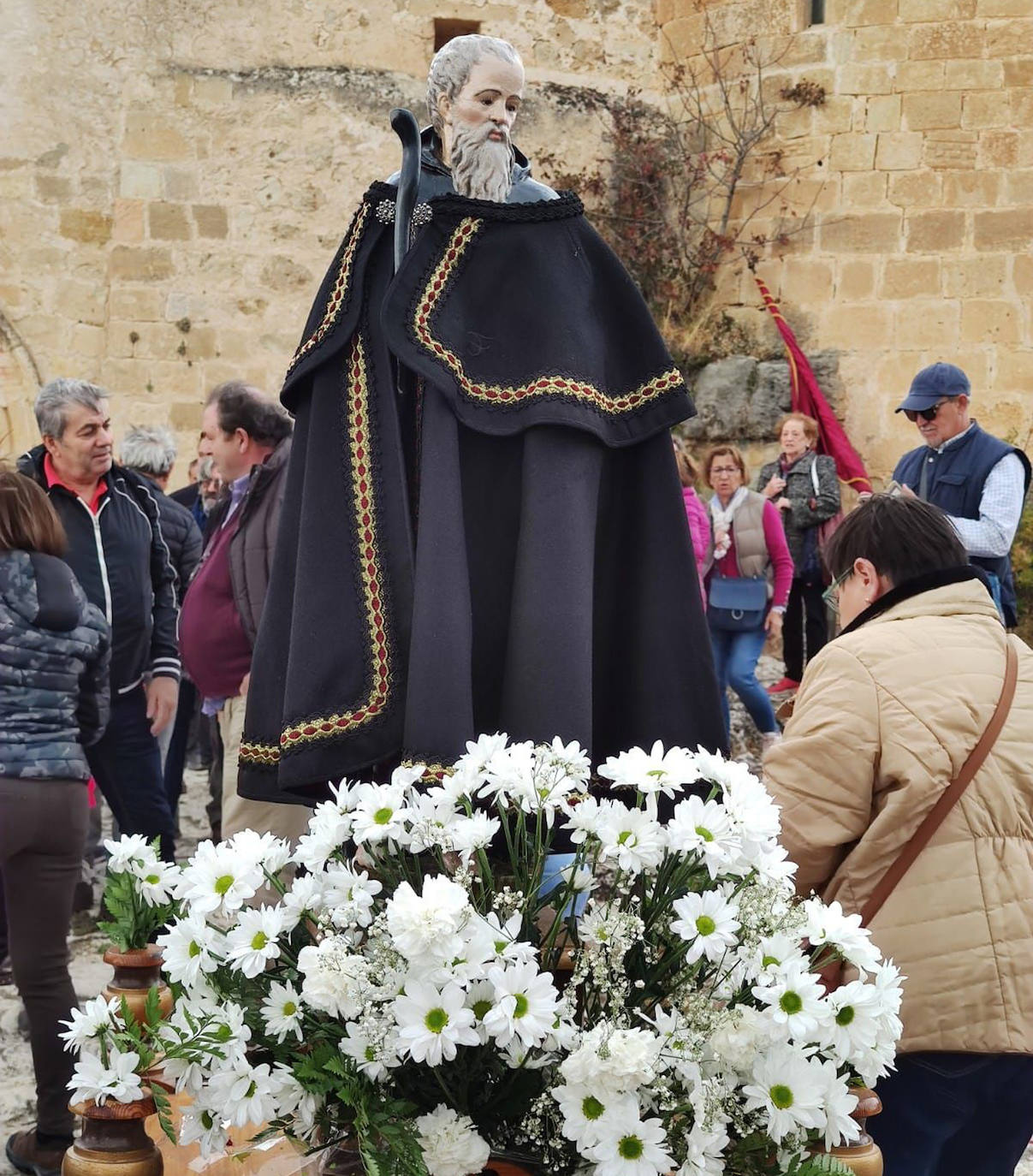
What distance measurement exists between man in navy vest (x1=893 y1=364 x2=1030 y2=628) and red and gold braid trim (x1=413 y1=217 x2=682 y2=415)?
3415mm

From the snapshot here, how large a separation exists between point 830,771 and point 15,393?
940cm

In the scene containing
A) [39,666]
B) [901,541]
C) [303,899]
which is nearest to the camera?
[303,899]

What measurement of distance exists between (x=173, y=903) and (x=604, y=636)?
864 mm

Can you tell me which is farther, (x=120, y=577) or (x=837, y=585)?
(x=120, y=577)

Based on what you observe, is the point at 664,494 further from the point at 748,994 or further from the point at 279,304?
the point at 279,304

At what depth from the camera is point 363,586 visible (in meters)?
2.45

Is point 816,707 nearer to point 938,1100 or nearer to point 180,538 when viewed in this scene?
point 938,1100

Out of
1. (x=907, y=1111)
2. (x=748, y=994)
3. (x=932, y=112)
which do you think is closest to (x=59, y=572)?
(x=907, y=1111)

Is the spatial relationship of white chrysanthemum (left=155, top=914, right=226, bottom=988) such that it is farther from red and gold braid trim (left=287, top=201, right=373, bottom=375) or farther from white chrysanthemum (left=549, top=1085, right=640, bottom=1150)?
red and gold braid trim (left=287, top=201, right=373, bottom=375)

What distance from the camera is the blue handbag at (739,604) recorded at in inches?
303

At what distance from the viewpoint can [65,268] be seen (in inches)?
438

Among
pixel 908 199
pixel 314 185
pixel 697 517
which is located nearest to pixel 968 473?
pixel 697 517

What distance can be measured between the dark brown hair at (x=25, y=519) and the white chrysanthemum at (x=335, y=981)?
2564 mm

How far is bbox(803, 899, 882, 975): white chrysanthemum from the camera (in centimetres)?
175
